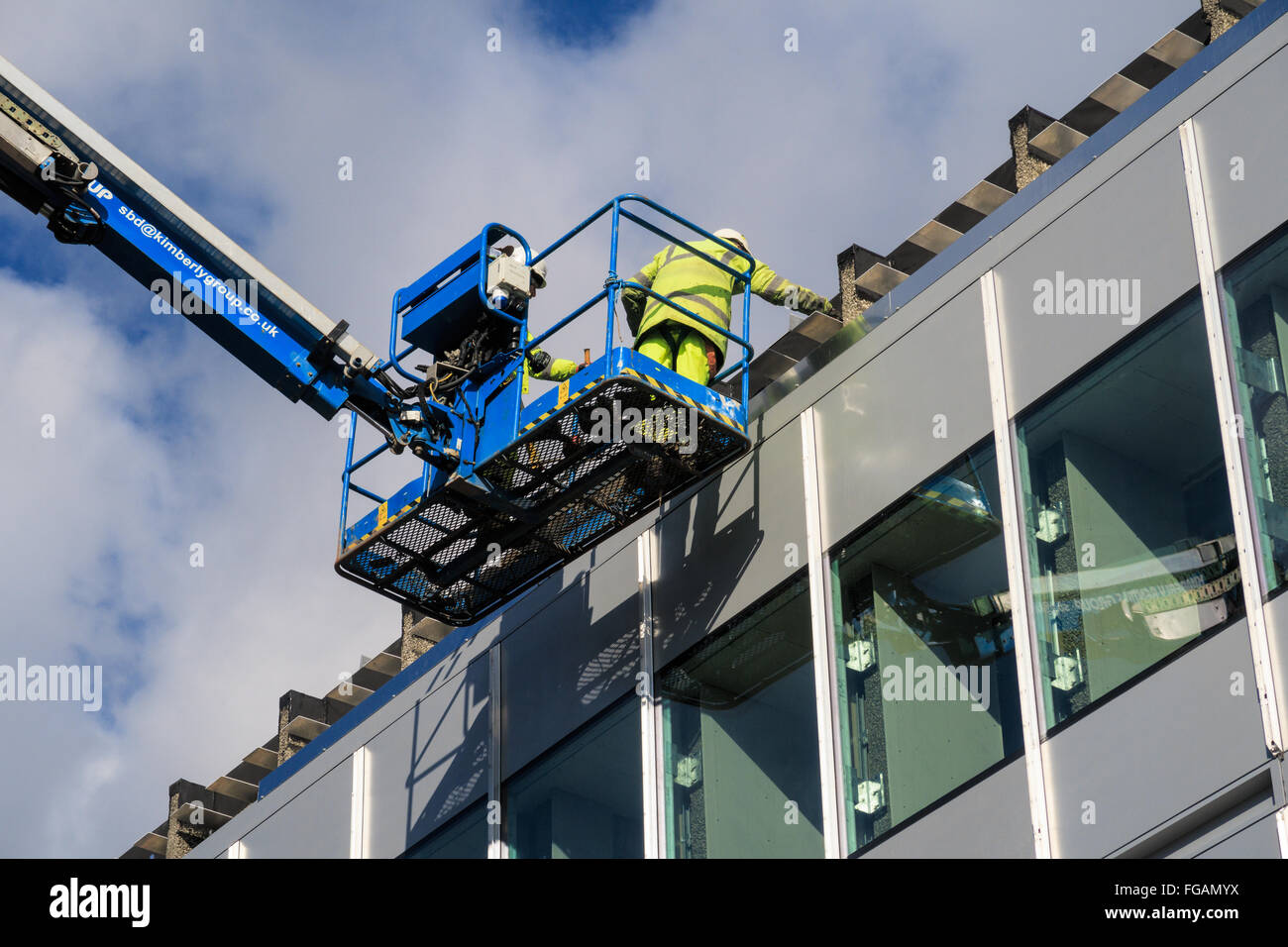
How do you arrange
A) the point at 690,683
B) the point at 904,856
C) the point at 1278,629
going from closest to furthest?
the point at 1278,629
the point at 904,856
the point at 690,683

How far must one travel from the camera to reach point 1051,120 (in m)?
16.1

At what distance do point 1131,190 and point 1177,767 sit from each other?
4218mm

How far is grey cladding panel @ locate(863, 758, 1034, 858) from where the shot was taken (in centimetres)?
1242

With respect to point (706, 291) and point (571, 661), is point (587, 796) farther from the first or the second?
point (706, 291)

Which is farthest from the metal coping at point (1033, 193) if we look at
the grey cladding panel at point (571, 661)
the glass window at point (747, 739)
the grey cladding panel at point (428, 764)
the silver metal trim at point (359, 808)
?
the silver metal trim at point (359, 808)

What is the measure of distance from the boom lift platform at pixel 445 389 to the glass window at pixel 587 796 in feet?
4.73

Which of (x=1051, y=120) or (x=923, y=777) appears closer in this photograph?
(x=923, y=777)

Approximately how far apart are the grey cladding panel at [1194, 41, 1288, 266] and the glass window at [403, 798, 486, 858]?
8.64 meters

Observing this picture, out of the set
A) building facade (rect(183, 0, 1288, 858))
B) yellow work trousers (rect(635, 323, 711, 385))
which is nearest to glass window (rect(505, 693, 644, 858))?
building facade (rect(183, 0, 1288, 858))

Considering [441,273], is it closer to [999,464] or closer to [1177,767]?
[999,464]

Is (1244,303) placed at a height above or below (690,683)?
above

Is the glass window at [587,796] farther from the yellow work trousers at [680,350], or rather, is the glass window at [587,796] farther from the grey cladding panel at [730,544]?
the yellow work trousers at [680,350]
